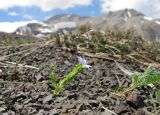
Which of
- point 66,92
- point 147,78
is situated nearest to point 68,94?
point 66,92

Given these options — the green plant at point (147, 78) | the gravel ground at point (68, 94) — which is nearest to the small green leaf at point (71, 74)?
the gravel ground at point (68, 94)

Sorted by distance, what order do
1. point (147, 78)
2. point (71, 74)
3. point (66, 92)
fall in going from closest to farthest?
point (147, 78)
point (66, 92)
point (71, 74)

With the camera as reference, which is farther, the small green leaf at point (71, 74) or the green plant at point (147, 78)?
the small green leaf at point (71, 74)

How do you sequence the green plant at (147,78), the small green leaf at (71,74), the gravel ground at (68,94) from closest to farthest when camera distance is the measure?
the gravel ground at (68,94), the green plant at (147,78), the small green leaf at (71,74)

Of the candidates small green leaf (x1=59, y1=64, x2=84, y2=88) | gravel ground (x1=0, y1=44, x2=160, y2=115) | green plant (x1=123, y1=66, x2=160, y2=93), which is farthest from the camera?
small green leaf (x1=59, y1=64, x2=84, y2=88)

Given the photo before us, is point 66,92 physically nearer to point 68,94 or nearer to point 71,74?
point 68,94

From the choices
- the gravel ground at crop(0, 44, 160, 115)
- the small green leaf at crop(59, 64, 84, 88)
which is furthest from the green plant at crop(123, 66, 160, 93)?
the small green leaf at crop(59, 64, 84, 88)

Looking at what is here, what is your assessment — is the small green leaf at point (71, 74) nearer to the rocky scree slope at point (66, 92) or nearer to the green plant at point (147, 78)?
the rocky scree slope at point (66, 92)

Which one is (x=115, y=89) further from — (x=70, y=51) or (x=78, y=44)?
(x=78, y=44)

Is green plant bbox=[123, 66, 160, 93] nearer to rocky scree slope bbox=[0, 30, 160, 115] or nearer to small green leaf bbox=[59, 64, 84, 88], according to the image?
rocky scree slope bbox=[0, 30, 160, 115]
